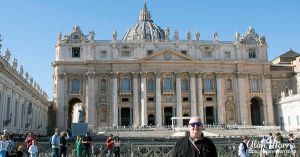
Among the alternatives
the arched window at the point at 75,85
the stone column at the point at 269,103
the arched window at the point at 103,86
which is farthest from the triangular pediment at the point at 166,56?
the stone column at the point at 269,103

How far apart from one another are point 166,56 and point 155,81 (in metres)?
4.55

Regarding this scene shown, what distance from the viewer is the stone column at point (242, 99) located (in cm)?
6481

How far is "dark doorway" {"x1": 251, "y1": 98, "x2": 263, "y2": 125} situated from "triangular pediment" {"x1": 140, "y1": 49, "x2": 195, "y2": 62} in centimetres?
1470

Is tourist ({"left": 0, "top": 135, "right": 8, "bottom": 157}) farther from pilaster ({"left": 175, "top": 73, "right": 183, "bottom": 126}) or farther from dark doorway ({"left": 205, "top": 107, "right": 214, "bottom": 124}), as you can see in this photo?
dark doorway ({"left": 205, "top": 107, "right": 214, "bottom": 124})

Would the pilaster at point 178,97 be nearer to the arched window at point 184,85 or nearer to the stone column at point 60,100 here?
the arched window at point 184,85

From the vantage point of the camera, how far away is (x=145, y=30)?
300 ft

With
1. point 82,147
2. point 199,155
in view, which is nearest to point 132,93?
point 82,147

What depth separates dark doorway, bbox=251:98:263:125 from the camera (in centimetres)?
6871

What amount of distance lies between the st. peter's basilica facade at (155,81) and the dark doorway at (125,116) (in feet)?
0.54

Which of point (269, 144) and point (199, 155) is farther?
point (269, 144)

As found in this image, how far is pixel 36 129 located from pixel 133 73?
18.1 meters

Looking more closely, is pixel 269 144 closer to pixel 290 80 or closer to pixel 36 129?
pixel 36 129

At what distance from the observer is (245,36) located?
231 feet

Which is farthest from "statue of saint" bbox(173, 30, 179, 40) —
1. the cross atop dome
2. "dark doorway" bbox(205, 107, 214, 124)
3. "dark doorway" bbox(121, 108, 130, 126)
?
the cross atop dome
